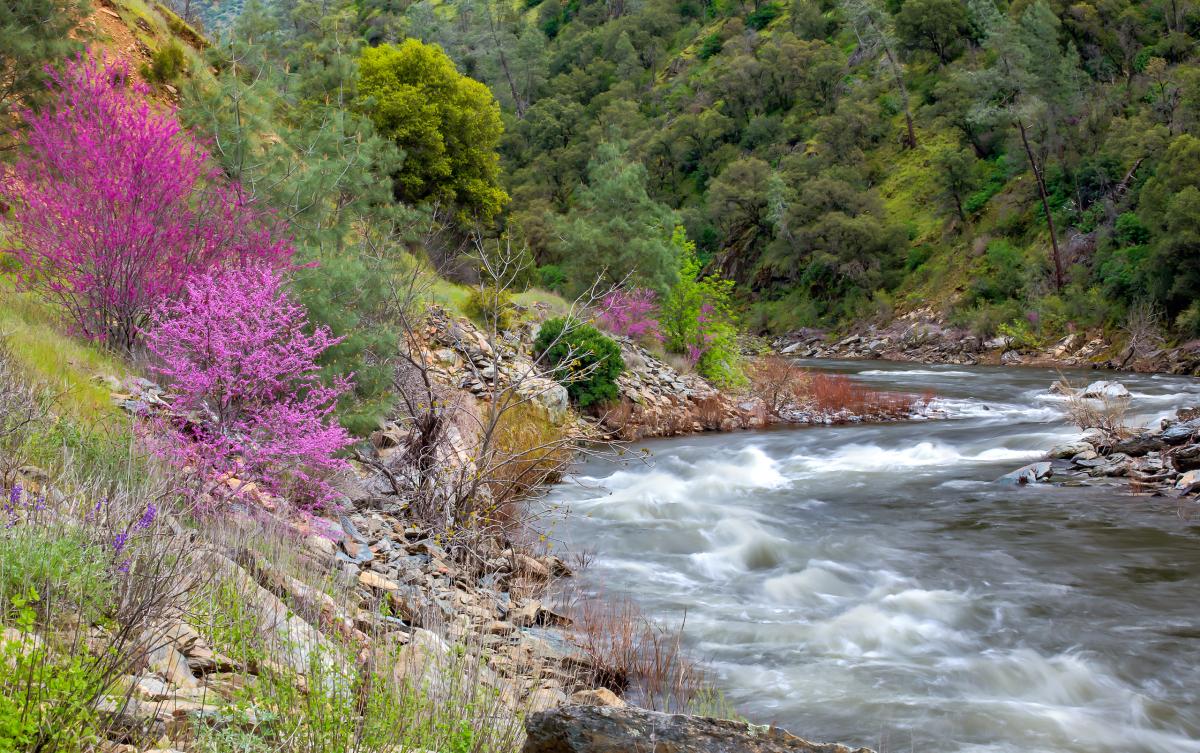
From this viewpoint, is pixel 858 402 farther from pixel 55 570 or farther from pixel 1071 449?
pixel 55 570

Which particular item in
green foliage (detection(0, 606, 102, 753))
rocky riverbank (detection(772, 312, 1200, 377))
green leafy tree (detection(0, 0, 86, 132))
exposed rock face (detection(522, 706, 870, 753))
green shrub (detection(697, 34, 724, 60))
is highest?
green shrub (detection(697, 34, 724, 60))

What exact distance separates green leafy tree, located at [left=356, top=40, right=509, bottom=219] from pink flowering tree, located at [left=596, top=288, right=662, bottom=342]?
832 centimetres

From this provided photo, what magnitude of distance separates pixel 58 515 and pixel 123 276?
186 inches

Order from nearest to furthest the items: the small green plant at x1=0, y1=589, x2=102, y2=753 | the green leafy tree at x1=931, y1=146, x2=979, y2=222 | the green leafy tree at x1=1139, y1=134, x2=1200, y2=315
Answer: the small green plant at x1=0, y1=589, x2=102, y2=753, the green leafy tree at x1=1139, y1=134, x2=1200, y2=315, the green leafy tree at x1=931, y1=146, x2=979, y2=222

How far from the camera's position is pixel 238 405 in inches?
252

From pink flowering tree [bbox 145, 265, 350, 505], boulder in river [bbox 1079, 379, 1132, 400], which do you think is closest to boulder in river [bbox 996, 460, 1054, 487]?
boulder in river [bbox 1079, 379, 1132, 400]

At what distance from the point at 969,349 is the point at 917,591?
96.9ft

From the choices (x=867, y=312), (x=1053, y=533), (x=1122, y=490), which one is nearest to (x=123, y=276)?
(x=1053, y=533)

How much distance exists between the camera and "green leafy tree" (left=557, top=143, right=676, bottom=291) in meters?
27.4

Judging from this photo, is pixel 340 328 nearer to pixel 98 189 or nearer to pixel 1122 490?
pixel 98 189

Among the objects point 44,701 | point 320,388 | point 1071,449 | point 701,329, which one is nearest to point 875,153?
point 701,329

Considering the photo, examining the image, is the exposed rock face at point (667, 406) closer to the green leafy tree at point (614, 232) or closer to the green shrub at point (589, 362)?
the green shrub at point (589, 362)

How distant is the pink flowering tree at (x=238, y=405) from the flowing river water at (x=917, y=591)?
3399 mm

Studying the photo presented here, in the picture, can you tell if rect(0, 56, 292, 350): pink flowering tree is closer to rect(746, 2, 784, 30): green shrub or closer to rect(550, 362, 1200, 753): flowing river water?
rect(550, 362, 1200, 753): flowing river water
